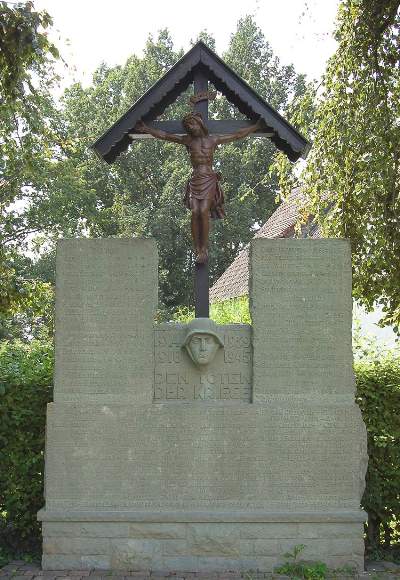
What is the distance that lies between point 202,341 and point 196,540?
5.19ft

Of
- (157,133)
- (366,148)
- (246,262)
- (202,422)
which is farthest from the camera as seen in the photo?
(246,262)

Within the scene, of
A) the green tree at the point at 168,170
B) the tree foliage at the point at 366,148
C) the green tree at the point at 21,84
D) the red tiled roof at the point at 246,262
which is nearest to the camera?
the green tree at the point at 21,84

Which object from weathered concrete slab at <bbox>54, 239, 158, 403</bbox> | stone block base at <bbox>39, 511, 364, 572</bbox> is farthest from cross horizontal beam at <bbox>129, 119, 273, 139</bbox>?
stone block base at <bbox>39, 511, 364, 572</bbox>

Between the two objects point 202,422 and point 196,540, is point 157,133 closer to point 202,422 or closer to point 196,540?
point 202,422

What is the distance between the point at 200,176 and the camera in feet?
18.5

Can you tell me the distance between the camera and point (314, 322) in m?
5.43

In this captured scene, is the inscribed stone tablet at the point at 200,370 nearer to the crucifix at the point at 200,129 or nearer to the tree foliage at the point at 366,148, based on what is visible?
the crucifix at the point at 200,129

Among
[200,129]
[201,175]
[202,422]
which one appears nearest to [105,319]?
[202,422]

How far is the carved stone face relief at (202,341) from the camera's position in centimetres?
527

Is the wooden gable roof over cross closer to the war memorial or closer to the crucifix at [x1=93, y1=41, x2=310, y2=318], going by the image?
the crucifix at [x1=93, y1=41, x2=310, y2=318]

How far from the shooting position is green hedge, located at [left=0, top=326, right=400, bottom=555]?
222 inches

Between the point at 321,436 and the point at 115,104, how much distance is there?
103ft

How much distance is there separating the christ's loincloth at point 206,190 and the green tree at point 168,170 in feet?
66.9

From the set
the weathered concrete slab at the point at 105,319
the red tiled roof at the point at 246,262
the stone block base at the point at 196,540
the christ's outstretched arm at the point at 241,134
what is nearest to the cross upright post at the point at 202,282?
the christ's outstretched arm at the point at 241,134
